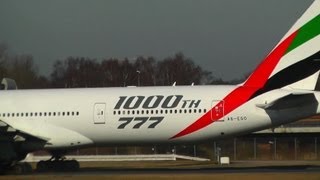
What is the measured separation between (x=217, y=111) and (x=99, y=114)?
20.3 feet

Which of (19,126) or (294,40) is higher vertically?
(294,40)

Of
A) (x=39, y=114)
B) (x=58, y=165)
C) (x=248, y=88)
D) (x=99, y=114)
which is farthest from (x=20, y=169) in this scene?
(x=248, y=88)

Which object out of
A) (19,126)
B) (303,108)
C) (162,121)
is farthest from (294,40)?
(19,126)

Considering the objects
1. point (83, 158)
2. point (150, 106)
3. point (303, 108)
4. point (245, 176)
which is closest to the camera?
point (245, 176)

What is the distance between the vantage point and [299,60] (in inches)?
1432

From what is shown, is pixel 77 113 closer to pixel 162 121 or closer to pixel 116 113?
pixel 116 113

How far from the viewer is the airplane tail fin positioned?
3634 centimetres

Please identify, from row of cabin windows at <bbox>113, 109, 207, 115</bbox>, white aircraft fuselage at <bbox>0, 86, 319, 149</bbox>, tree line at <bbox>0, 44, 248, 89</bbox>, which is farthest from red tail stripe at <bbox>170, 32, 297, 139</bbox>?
tree line at <bbox>0, 44, 248, 89</bbox>

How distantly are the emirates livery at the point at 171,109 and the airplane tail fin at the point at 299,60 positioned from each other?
0.05 meters

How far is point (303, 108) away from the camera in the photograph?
116 feet

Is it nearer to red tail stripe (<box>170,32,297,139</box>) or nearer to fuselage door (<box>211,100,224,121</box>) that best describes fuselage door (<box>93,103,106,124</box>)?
red tail stripe (<box>170,32,297,139</box>)

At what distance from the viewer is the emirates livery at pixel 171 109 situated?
35.8 m

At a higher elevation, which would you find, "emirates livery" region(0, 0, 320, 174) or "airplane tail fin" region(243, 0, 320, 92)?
"airplane tail fin" region(243, 0, 320, 92)

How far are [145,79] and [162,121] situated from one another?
90570mm
